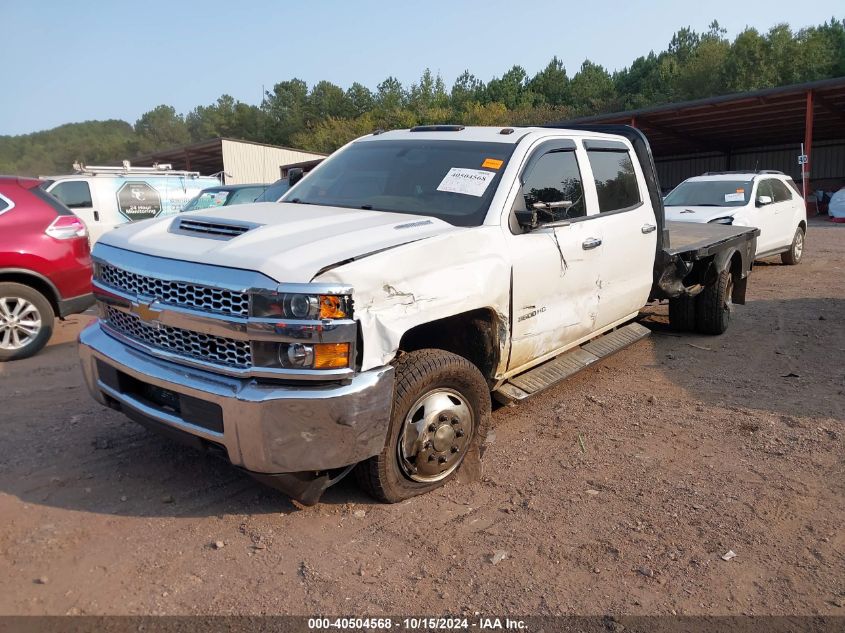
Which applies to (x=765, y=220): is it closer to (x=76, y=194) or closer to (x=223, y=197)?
(x=223, y=197)

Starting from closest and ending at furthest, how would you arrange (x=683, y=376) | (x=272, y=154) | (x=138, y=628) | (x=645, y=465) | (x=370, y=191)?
(x=138, y=628) → (x=645, y=465) → (x=370, y=191) → (x=683, y=376) → (x=272, y=154)

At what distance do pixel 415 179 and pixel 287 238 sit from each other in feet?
4.29

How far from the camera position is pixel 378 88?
3376 inches

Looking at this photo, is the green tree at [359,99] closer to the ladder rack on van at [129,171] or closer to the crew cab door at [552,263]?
the ladder rack on van at [129,171]

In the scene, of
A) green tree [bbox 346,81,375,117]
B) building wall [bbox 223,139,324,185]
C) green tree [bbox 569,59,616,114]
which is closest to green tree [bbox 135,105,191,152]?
green tree [bbox 346,81,375,117]

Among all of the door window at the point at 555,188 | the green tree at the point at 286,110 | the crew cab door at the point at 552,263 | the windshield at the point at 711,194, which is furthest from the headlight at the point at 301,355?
the green tree at the point at 286,110

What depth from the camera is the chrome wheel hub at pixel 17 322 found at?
20.0ft

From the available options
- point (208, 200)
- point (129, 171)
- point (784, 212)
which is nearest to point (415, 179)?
point (208, 200)

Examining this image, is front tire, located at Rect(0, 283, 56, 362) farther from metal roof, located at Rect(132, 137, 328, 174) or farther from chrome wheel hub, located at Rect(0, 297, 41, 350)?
metal roof, located at Rect(132, 137, 328, 174)

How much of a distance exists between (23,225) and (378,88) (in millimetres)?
84611

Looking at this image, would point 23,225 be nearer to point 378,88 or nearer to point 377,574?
point 377,574

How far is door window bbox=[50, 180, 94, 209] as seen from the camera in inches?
464

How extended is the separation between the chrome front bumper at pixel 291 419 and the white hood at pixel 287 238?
20.1 inches

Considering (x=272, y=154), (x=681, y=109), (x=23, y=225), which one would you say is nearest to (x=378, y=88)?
(x=272, y=154)
